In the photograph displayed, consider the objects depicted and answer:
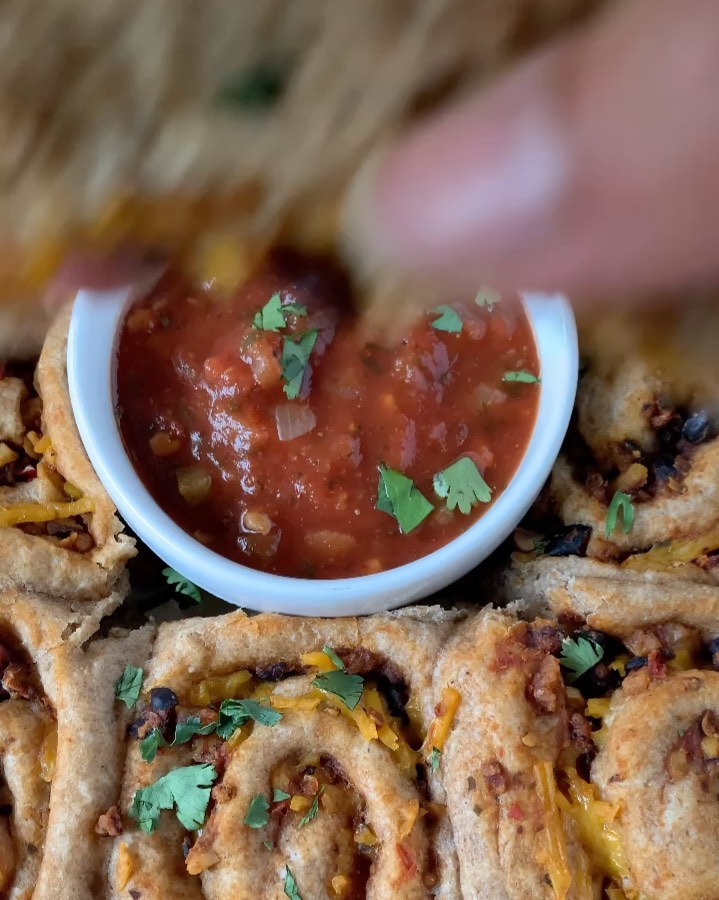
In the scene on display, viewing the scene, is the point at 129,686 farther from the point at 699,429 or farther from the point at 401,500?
the point at 699,429

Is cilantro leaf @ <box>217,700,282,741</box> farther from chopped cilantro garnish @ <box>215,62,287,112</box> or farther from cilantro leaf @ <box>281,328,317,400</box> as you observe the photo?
chopped cilantro garnish @ <box>215,62,287,112</box>

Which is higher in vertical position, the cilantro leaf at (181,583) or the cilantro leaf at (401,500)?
the cilantro leaf at (401,500)

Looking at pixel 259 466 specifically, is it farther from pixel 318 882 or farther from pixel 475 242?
pixel 475 242

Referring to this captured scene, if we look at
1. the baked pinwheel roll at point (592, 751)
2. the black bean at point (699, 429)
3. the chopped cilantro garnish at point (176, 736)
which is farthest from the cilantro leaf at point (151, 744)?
the black bean at point (699, 429)

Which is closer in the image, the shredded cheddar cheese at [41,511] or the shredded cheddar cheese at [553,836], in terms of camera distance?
the shredded cheddar cheese at [553,836]

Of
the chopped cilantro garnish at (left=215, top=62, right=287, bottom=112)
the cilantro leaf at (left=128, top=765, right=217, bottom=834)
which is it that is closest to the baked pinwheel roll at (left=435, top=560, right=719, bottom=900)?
the cilantro leaf at (left=128, top=765, right=217, bottom=834)

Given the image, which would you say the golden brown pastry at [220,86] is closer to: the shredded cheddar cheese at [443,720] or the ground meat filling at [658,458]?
the shredded cheddar cheese at [443,720]
